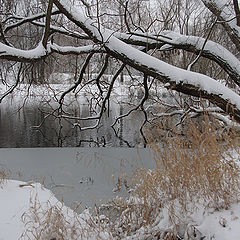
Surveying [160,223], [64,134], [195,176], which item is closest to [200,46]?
[195,176]

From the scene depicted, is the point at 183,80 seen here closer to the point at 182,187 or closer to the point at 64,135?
the point at 182,187

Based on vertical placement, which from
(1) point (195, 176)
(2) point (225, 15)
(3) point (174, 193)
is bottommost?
(3) point (174, 193)

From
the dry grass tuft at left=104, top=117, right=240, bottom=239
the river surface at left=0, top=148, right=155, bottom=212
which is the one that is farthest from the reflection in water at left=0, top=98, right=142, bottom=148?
the dry grass tuft at left=104, top=117, right=240, bottom=239

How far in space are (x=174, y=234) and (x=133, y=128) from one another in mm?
7023

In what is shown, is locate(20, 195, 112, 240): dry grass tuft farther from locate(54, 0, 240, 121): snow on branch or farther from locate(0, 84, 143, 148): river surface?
locate(0, 84, 143, 148): river surface

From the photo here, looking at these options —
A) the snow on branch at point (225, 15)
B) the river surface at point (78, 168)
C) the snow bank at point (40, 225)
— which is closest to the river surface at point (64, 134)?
the river surface at point (78, 168)

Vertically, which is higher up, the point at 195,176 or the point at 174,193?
the point at 195,176

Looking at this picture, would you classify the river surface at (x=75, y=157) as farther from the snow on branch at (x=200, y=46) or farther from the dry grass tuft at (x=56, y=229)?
the snow on branch at (x=200, y=46)

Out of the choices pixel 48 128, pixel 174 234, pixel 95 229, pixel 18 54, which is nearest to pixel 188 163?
pixel 174 234

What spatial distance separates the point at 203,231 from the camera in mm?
2307

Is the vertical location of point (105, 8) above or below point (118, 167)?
above

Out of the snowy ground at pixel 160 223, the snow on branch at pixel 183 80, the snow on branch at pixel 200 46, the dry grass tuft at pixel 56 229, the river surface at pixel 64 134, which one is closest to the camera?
the snowy ground at pixel 160 223

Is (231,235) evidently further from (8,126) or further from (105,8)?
(8,126)

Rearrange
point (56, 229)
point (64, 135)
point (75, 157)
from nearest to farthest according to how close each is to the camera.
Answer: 1. point (56, 229)
2. point (75, 157)
3. point (64, 135)
